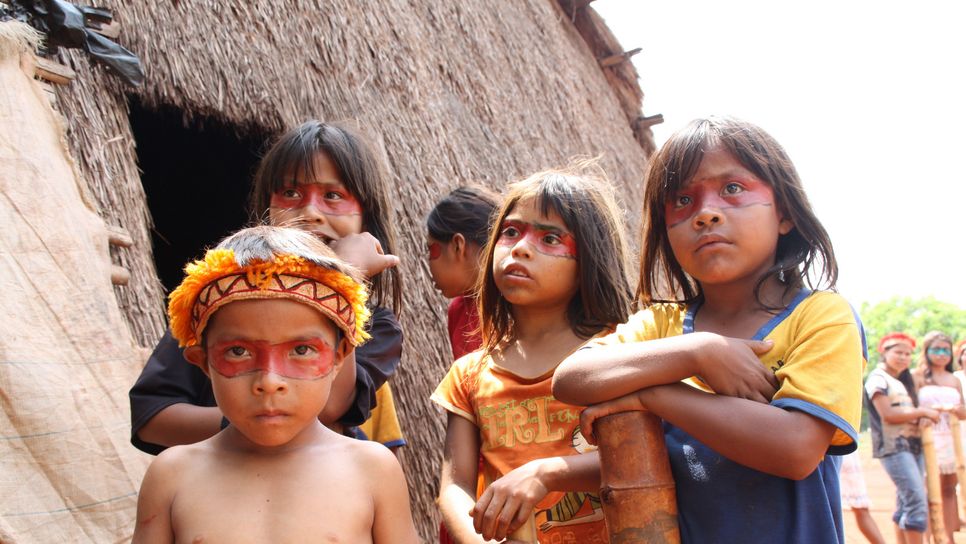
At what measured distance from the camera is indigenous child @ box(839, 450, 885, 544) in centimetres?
564

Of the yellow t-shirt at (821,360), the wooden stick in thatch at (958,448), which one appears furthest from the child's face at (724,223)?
the wooden stick in thatch at (958,448)

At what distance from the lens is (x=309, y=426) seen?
5.22 ft

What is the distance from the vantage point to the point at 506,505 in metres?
1.59

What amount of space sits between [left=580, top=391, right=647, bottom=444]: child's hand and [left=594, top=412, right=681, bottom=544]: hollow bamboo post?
0.01 m

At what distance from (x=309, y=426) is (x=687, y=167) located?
35.4 inches

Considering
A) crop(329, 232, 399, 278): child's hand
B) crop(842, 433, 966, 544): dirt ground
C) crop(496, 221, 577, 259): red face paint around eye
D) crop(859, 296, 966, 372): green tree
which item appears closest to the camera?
crop(329, 232, 399, 278): child's hand

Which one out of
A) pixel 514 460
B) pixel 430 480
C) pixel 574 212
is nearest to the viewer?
pixel 514 460

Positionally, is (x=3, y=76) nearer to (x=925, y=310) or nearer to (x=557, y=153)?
(x=557, y=153)

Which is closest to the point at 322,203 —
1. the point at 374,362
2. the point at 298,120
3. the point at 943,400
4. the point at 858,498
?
the point at 374,362

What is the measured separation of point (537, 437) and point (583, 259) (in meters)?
0.48

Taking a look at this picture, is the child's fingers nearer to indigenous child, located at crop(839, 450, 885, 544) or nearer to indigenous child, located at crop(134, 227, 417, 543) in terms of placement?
indigenous child, located at crop(134, 227, 417, 543)

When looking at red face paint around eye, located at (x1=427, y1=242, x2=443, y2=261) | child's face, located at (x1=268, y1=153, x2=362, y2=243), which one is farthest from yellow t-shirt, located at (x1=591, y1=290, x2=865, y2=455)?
red face paint around eye, located at (x1=427, y1=242, x2=443, y2=261)

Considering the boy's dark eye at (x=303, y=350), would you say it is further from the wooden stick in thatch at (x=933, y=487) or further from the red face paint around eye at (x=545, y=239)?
the wooden stick in thatch at (x=933, y=487)

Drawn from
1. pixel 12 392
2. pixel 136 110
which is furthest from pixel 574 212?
pixel 136 110
